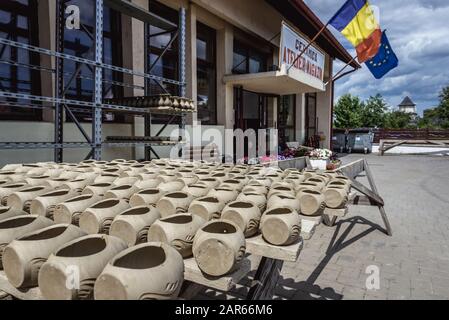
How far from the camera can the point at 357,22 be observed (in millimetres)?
11219

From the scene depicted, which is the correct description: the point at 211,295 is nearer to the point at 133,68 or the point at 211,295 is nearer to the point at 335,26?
the point at 133,68

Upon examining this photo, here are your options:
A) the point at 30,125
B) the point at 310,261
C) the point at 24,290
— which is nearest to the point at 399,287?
the point at 310,261

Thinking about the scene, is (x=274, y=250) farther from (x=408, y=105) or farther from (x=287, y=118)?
(x=408, y=105)

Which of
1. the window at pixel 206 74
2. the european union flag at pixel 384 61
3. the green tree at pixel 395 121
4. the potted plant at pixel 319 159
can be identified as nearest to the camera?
the window at pixel 206 74

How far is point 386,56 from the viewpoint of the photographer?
1619 cm

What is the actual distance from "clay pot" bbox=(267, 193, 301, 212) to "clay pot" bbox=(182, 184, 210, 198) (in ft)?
1.55

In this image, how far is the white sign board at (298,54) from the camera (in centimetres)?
964

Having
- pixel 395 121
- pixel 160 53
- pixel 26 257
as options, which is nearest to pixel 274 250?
pixel 26 257

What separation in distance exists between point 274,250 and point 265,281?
238 millimetres

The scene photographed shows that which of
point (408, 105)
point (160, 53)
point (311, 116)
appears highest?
point (408, 105)

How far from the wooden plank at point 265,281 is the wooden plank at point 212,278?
288 mm

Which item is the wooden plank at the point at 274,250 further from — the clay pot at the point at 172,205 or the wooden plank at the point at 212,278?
the clay pot at the point at 172,205

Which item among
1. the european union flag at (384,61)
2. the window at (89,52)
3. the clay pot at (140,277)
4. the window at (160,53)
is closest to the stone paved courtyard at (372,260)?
the clay pot at (140,277)

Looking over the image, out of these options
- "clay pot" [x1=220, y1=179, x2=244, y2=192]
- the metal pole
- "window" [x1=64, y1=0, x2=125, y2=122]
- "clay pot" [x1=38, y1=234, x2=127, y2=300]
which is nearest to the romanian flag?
"window" [x1=64, y1=0, x2=125, y2=122]
